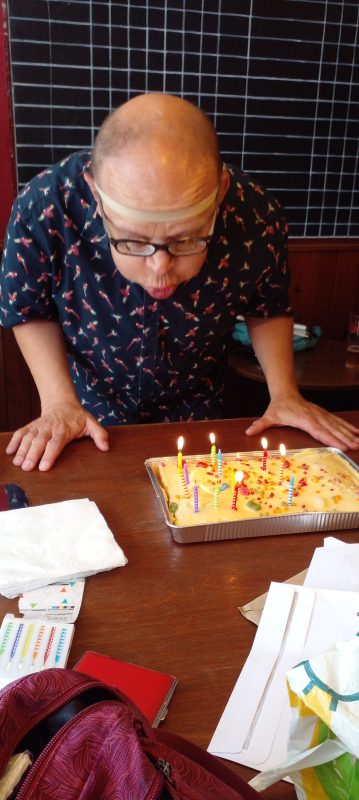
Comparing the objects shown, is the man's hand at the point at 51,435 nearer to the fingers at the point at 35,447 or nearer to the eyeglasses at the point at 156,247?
the fingers at the point at 35,447

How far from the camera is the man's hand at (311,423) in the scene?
1604mm

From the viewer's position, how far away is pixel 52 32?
2830 mm

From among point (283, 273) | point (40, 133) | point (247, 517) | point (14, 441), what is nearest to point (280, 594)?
point (247, 517)

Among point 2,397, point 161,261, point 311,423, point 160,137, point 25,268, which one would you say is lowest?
point 2,397

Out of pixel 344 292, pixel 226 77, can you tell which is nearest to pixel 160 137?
pixel 226 77

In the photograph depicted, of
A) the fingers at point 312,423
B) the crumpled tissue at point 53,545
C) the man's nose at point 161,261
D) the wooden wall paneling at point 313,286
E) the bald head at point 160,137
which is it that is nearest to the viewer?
the crumpled tissue at point 53,545

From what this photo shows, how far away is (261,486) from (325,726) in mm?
722

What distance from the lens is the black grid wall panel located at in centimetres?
287

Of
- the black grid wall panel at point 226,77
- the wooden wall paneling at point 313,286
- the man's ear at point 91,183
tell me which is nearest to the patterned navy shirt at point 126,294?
the man's ear at point 91,183

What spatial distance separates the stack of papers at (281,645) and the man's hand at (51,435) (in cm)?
63

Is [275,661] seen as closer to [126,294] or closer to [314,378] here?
[126,294]

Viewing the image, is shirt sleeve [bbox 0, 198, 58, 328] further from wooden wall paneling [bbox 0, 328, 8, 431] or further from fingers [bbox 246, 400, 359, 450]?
wooden wall paneling [bbox 0, 328, 8, 431]

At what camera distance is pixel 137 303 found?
1741 millimetres

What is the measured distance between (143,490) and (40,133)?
2.21 metres
